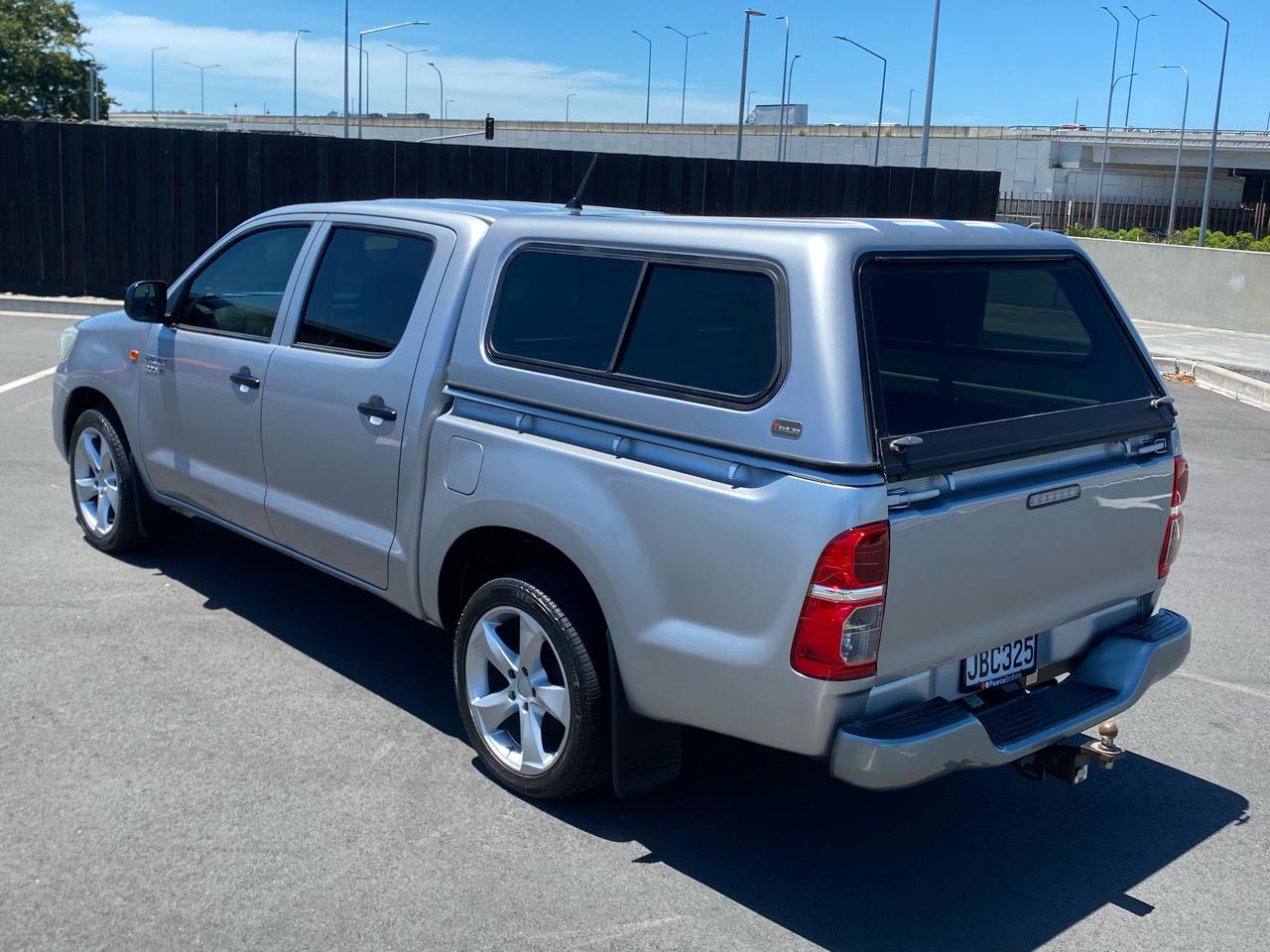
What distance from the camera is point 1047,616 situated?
405 cm

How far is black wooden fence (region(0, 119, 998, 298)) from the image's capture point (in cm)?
1688

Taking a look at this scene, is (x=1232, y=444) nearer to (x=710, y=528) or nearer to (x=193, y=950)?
(x=710, y=528)

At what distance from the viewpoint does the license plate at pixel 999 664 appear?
388 cm

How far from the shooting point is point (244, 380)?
5480 mm

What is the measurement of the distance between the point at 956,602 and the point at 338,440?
2477 mm

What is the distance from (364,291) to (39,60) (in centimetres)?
8000

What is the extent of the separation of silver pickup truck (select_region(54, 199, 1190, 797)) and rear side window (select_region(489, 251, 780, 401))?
0.01 meters

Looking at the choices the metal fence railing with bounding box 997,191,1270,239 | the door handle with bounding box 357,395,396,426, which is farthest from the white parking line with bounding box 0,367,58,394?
the metal fence railing with bounding box 997,191,1270,239

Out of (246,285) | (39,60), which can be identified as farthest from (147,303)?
(39,60)

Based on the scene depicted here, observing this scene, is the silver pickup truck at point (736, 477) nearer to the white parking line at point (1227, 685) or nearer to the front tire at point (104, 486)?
the white parking line at point (1227, 685)

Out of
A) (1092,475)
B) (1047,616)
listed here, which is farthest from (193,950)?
(1092,475)

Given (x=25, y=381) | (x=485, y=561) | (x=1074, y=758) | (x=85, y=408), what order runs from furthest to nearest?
(x=25, y=381) → (x=85, y=408) → (x=485, y=561) → (x=1074, y=758)

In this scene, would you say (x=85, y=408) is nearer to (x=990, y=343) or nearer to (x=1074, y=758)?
(x=990, y=343)

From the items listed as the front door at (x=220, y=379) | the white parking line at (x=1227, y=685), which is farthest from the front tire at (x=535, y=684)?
the white parking line at (x=1227, y=685)
